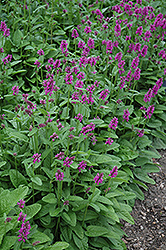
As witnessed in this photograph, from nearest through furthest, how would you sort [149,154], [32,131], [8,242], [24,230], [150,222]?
[24,230]
[8,242]
[32,131]
[150,222]
[149,154]

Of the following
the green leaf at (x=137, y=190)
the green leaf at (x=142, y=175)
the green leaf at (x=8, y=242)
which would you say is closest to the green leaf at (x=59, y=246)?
the green leaf at (x=8, y=242)

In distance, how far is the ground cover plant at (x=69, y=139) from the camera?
2.87 m

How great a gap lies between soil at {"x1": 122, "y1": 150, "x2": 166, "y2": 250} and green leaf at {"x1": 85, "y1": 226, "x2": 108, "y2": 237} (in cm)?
59

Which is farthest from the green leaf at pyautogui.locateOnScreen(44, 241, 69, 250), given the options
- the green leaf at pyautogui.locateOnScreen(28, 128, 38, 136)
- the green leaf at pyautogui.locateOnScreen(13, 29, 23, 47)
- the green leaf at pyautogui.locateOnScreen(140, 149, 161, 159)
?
the green leaf at pyautogui.locateOnScreen(13, 29, 23, 47)

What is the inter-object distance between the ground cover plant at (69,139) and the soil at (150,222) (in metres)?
0.18

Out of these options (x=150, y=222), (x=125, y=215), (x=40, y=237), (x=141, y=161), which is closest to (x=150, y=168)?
(x=141, y=161)

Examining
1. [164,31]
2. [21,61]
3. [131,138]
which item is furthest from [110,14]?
[131,138]

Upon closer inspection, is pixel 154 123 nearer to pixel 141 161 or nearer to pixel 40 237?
pixel 141 161

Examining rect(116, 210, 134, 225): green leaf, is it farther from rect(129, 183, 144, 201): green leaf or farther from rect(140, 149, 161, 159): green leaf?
rect(140, 149, 161, 159): green leaf

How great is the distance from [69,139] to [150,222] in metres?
1.74

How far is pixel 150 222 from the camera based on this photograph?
12.7ft

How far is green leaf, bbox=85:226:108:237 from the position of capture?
302 cm

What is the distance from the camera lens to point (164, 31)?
205 inches

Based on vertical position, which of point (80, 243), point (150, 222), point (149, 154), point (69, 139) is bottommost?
point (150, 222)
